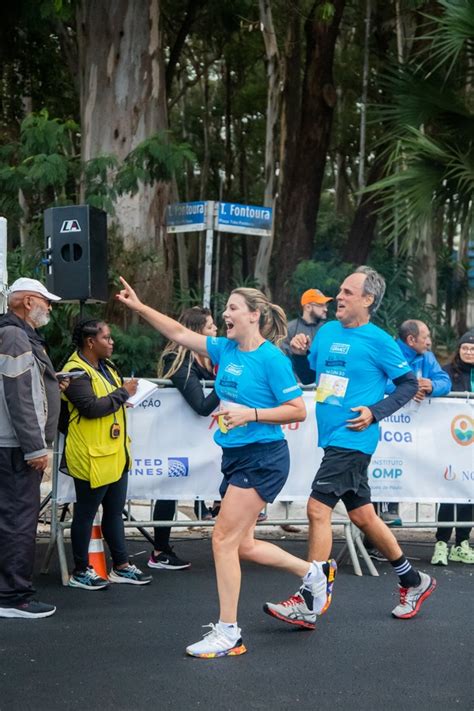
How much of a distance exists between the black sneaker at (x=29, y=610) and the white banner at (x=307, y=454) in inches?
51.3

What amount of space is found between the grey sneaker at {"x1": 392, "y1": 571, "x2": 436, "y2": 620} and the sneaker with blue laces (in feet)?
6.47

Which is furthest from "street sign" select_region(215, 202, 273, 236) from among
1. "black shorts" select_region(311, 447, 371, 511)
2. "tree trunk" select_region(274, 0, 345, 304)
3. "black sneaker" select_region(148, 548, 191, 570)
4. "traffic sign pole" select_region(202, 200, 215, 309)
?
"tree trunk" select_region(274, 0, 345, 304)

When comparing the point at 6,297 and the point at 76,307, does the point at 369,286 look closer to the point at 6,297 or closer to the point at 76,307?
the point at 6,297

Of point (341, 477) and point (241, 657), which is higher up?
point (341, 477)

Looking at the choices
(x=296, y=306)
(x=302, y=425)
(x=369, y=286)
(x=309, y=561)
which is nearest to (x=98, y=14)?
(x=296, y=306)

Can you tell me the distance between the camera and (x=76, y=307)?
1190 centimetres

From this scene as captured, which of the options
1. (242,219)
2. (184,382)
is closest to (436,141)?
(242,219)

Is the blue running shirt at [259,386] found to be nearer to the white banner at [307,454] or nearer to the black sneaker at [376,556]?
the white banner at [307,454]

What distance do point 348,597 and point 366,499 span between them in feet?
3.12

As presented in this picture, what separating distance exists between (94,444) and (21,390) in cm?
98

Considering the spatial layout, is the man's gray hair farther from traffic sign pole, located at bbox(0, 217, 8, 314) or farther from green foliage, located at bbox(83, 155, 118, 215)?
green foliage, located at bbox(83, 155, 118, 215)

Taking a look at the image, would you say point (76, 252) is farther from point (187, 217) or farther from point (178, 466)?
point (187, 217)

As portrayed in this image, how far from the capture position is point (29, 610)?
6625 millimetres

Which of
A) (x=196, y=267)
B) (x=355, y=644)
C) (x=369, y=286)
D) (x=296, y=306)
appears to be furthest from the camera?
(x=196, y=267)
